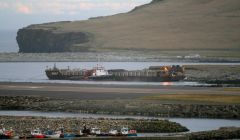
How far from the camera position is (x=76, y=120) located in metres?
68.7

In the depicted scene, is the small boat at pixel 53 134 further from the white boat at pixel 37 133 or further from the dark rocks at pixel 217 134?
the dark rocks at pixel 217 134

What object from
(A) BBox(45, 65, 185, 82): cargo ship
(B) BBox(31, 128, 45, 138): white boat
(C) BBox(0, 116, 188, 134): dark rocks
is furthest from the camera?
(A) BBox(45, 65, 185, 82): cargo ship

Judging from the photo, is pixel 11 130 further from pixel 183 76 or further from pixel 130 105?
pixel 183 76

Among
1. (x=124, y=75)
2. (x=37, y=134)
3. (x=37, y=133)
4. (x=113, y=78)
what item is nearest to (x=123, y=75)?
(x=124, y=75)

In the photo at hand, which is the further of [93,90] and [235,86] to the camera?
[235,86]

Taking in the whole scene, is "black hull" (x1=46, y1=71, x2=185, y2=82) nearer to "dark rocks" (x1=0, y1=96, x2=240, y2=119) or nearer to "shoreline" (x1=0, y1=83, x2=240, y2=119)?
"shoreline" (x1=0, y1=83, x2=240, y2=119)

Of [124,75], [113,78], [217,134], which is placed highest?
[124,75]

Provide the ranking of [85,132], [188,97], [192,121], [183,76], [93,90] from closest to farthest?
[85,132] → [192,121] → [188,97] → [93,90] → [183,76]

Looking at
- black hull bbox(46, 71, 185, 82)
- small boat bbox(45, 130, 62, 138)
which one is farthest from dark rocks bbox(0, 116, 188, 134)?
black hull bbox(46, 71, 185, 82)

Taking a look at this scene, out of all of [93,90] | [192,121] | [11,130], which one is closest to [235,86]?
[93,90]

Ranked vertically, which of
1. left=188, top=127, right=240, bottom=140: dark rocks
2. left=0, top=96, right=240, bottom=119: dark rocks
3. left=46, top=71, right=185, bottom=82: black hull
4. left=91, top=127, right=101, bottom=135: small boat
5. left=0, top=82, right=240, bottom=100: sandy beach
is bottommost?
left=188, top=127, right=240, bottom=140: dark rocks

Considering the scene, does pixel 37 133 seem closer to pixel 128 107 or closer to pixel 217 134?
pixel 217 134

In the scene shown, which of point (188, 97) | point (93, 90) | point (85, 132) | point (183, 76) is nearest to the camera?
point (85, 132)

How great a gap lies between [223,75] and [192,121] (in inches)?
2295
